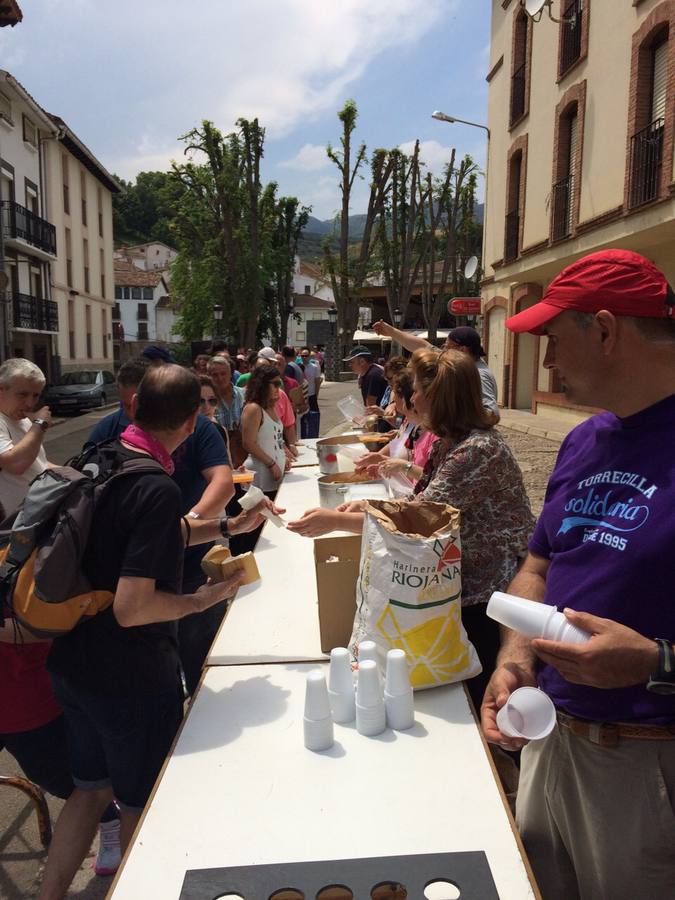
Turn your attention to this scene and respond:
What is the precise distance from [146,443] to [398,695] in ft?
3.33

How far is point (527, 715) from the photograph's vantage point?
1.37m

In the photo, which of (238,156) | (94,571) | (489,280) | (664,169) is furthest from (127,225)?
(94,571)

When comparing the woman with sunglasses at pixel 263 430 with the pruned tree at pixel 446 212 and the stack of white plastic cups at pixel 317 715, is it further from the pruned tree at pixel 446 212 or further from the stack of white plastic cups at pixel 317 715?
the pruned tree at pixel 446 212

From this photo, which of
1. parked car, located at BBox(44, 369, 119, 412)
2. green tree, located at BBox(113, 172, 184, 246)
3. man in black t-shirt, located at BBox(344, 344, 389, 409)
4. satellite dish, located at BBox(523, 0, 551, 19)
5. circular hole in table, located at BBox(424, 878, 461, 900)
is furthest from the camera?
green tree, located at BBox(113, 172, 184, 246)

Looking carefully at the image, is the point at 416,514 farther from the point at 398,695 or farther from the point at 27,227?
the point at 27,227

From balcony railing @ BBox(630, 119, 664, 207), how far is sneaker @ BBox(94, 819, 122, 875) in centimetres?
1206

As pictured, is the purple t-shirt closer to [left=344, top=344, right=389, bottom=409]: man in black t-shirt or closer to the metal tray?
the metal tray

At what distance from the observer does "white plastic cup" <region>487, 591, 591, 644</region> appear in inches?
50.2

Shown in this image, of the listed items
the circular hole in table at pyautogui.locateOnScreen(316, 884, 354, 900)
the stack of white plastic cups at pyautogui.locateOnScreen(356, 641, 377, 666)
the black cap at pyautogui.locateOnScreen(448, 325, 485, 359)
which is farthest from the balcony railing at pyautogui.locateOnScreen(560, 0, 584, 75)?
the circular hole in table at pyautogui.locateOnScreen(316, 884, 354, 900)

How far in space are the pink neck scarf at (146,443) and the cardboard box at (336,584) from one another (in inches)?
23.5

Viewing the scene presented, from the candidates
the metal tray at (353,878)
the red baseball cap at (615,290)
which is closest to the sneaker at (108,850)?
the metal tray at (353,878)

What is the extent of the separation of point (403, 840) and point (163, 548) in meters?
0.89

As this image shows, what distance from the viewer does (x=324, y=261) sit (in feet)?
108

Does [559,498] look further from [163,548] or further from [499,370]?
[499,370]
